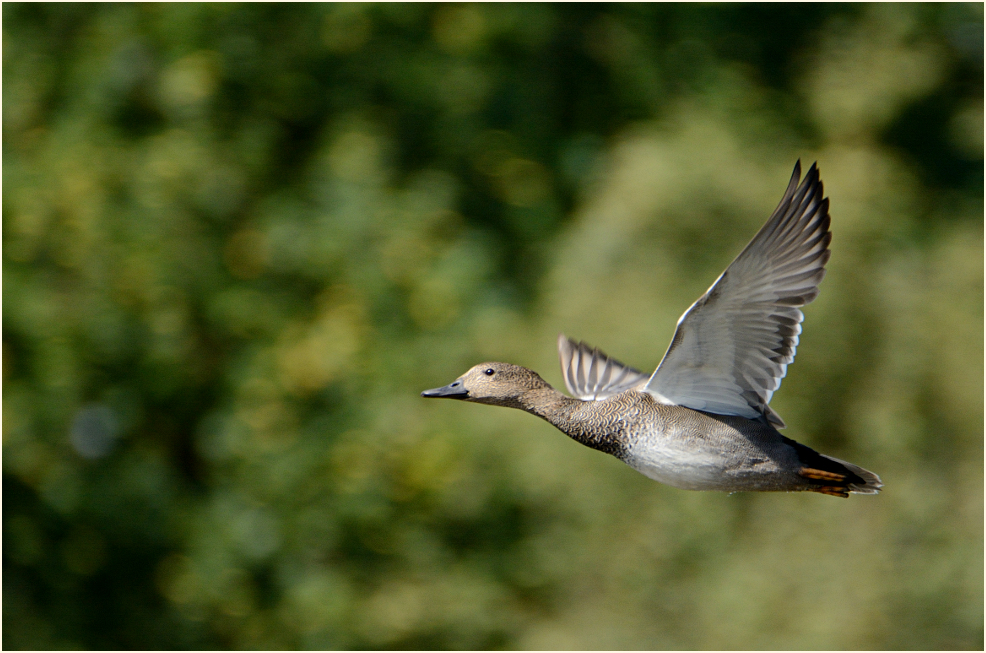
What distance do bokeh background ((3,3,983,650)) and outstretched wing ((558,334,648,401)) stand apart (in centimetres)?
202

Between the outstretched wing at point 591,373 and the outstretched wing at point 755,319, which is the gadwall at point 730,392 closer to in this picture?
the outstretched wing at point 755,319

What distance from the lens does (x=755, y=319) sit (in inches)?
94.8

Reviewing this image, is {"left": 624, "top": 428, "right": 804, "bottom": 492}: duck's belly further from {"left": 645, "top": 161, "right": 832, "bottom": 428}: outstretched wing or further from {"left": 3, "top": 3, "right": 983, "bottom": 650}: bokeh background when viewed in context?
{"left": 3, "top": 3, "right": 983, "bottom": 650}: bokeh background

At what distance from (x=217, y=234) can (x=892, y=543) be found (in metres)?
5.47

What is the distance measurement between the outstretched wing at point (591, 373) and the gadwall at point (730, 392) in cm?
79

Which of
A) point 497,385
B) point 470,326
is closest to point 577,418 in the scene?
point 497,385

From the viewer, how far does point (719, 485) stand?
2.38 meters

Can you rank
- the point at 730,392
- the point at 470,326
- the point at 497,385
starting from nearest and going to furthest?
the point at 730,392, the point at 497,385, the point at 470,326

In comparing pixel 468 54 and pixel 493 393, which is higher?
pixel 468 54

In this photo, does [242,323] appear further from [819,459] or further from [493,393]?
[819,459]

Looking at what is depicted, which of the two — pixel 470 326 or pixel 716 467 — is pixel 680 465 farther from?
pixel 470 326

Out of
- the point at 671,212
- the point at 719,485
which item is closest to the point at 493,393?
the point at 719,485

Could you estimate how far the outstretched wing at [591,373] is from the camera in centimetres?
346

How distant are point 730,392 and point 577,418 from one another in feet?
1.30
